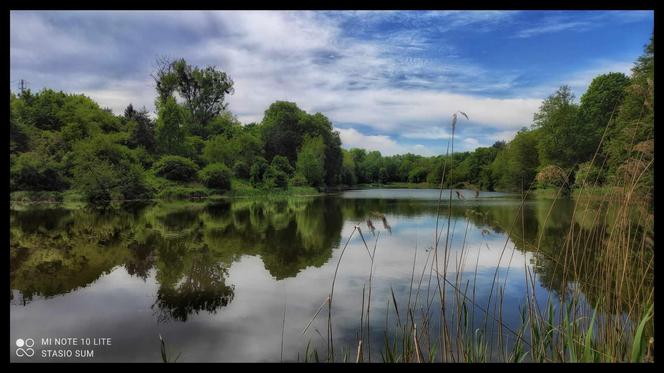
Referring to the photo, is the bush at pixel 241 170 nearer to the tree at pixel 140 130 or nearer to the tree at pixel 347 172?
the tree at pixel 140 130

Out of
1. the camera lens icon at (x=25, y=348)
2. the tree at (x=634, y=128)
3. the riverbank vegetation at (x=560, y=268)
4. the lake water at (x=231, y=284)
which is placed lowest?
the lake water at (x=231, y=284)

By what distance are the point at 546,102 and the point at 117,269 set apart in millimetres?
29616

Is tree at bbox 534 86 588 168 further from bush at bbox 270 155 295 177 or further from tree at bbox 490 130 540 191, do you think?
bush at bbox 270 155 295 177

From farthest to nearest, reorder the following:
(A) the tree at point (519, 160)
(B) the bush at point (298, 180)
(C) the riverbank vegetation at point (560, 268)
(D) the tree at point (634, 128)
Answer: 1. (B) the bush at point (298, 180)
2. (A) the tree at point (519, 160)
3. (C) the riverbank vegetation at point (560, 268)
4. (D) the tree at point (634, 128)

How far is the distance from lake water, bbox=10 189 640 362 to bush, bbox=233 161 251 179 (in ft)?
57.8

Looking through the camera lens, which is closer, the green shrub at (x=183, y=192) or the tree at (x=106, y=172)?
the tree at (x=106, y=172)

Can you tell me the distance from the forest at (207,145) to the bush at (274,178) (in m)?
0.07

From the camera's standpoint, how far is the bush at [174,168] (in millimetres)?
23844

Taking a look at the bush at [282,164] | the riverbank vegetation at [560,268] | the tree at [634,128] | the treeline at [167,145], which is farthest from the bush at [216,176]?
the tree at [634,128]

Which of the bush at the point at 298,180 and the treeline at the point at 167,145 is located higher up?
the treeline at the point at 167,145

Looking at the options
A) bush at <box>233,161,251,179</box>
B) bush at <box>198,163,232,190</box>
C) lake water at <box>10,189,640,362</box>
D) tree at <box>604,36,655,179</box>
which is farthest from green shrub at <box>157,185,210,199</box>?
tree at <box>604,36,655,179</box>
